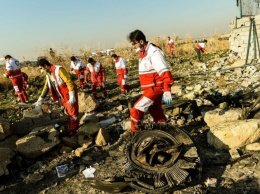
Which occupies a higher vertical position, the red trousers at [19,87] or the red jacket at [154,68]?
the red jacket at [154,68]

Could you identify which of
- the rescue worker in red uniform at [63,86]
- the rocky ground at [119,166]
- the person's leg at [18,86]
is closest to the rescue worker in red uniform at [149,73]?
the rocky ground at [119,166]

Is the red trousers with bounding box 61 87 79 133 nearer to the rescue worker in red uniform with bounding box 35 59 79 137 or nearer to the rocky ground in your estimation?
the rescue worker in red uniform with bounding box 35 59 79 137

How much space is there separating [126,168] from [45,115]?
3362 mm

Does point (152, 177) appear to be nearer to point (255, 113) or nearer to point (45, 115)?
point (255, 113)

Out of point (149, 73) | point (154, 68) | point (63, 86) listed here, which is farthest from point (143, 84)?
point (63, 86)

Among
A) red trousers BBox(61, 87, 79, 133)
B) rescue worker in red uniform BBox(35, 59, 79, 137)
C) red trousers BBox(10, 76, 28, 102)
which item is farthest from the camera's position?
red trousers BBox(10, 76, 28, 102)

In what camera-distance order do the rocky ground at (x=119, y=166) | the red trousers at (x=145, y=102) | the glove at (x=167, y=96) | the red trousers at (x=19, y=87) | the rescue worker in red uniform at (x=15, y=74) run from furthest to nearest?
the red trousers at (x=19, y=87), the rescue worker in red uniform at (x=15, y=74), the red trousers at (x=145, y=102), the glove at (x=167, y=96), the rocky ground at (x=119, y=166)

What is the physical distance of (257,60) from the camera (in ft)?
33.9

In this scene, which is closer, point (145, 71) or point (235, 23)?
point (145, 71)

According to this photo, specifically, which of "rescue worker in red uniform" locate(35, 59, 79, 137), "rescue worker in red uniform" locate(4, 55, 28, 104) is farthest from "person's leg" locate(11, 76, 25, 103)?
"rescue worker in red uniform" locate(35, 59, 79, 137)

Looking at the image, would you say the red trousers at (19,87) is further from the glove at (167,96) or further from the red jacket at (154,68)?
the glove at (167,96)

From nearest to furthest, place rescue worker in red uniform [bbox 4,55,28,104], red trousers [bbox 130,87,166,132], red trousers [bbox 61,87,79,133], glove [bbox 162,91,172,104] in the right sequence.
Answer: glove [bbox 162,91,172,104] → red trousers [bbox 130,87,166,132] → red trousers [bbox 61,87,79,133] → rescue worker in red uniform [bbox 4,55,28,104]

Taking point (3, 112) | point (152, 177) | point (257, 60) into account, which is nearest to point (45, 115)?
point (3, 112)

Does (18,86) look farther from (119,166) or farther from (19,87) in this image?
(119,166)
